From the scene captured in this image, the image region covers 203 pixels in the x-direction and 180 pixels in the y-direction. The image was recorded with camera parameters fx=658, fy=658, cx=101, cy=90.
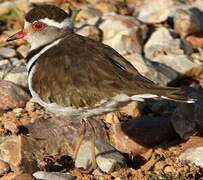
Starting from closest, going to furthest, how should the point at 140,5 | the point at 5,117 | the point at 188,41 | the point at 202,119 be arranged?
the point at 202,119
the point at 5,117
the point at 188,41
the point at 140,5

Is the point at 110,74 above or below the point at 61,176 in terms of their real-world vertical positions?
above

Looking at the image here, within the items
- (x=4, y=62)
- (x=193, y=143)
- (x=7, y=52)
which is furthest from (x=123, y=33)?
(x=193, y=143)

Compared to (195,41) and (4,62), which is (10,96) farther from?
(195,41)

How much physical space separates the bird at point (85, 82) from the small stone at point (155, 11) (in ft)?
11.9

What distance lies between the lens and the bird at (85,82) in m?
5.85

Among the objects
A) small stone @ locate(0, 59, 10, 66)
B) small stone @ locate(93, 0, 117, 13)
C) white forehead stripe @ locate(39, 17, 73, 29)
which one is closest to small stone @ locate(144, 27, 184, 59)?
small stone @ locate(93, 0, 117, 13)

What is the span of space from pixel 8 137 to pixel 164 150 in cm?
159

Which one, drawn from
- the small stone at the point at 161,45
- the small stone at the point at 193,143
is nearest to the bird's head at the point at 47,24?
the small stone at the point at 193,143

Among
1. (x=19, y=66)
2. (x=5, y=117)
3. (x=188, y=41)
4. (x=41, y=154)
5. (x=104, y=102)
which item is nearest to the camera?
(x=104, y=102)

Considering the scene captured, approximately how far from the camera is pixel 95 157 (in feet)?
20.9

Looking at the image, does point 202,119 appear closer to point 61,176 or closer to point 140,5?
point 61,176

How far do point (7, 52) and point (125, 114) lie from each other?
2019 mm

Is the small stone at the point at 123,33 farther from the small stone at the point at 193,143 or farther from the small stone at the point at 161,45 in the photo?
the small stone at the point at 193,143

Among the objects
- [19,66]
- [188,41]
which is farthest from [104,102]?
[188,41]
